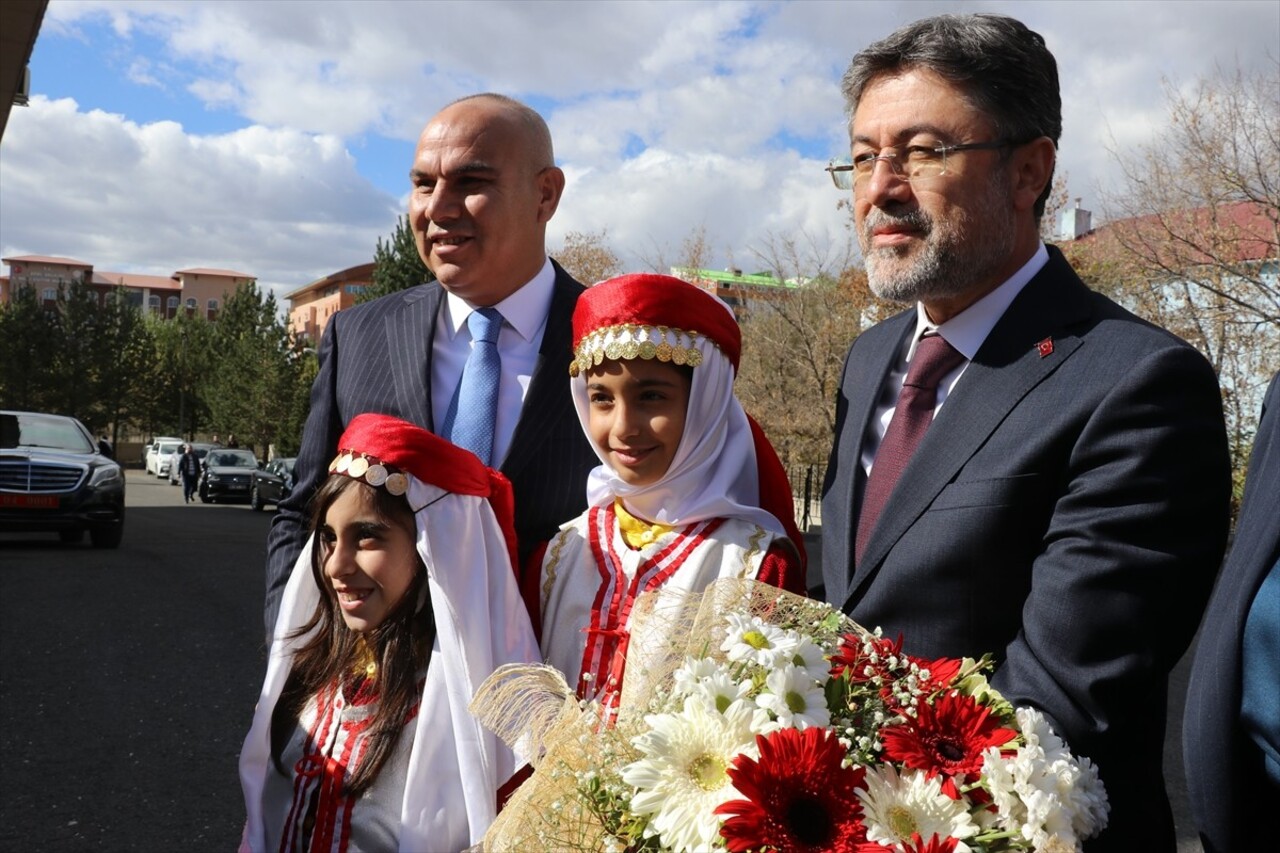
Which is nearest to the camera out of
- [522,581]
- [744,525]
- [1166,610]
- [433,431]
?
[1166,610]

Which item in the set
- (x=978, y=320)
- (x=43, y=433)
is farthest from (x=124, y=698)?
(x=43, y=433)

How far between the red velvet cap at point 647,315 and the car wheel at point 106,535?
48.6 feet

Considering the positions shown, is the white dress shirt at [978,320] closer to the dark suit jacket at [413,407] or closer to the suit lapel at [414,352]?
the dark suit jacket at [413,407]

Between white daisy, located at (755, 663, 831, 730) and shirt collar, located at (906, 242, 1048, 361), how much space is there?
3.71ft

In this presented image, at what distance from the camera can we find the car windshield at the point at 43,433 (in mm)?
15172

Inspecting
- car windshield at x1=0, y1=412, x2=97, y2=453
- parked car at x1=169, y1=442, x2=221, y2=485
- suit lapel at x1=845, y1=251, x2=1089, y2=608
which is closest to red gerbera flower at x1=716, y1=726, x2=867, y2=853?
suit lapel at x1=845, y1=251, x2=1089, y2=608

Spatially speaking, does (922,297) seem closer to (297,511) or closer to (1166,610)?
(1166,610)

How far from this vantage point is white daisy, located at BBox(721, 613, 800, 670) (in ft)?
5.27

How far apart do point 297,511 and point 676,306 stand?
1.29 meters

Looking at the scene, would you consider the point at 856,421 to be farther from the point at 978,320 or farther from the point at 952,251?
the point at 952,251

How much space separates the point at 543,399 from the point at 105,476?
13915 millimetres

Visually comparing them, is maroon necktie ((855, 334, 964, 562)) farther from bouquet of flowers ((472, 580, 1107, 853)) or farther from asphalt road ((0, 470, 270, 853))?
asphalt road ((0, 470, 270, 853))

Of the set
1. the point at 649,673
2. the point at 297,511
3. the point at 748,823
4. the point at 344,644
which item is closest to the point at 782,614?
the point at 649,673

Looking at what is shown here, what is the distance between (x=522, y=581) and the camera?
298 cm
